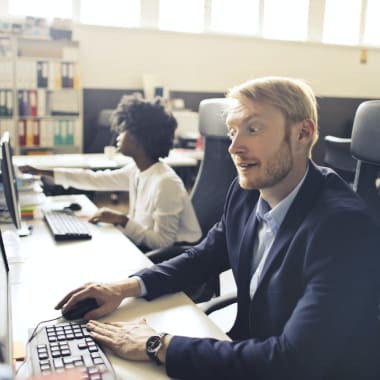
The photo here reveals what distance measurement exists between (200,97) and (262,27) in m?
1.29

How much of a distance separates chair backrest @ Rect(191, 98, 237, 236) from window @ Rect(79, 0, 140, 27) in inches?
161

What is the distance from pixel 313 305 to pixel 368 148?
644 mm

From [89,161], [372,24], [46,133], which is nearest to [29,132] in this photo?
[46,133]

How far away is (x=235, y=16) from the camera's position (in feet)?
Result: 21.6

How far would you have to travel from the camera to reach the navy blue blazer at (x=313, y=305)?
1.00 metres

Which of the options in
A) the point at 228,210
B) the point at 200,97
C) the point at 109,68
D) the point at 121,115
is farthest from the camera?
the point at 200,97

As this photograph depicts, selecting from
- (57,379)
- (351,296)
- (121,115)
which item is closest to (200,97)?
(121,115)

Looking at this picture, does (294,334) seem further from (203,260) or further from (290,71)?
(290,71)

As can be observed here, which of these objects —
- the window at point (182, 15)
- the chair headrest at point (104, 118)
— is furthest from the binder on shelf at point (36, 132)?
the window at point (182, 15)

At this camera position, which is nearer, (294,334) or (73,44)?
(294,334)

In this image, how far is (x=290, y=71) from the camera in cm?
691

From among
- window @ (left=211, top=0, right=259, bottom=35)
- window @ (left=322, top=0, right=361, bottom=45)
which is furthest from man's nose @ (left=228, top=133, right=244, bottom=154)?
window @ (left=322, top=0, right=361, bottom=45)

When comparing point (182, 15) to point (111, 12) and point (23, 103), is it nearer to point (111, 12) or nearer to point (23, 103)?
point (111, 12)

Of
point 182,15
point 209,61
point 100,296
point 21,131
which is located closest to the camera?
point 100,296
